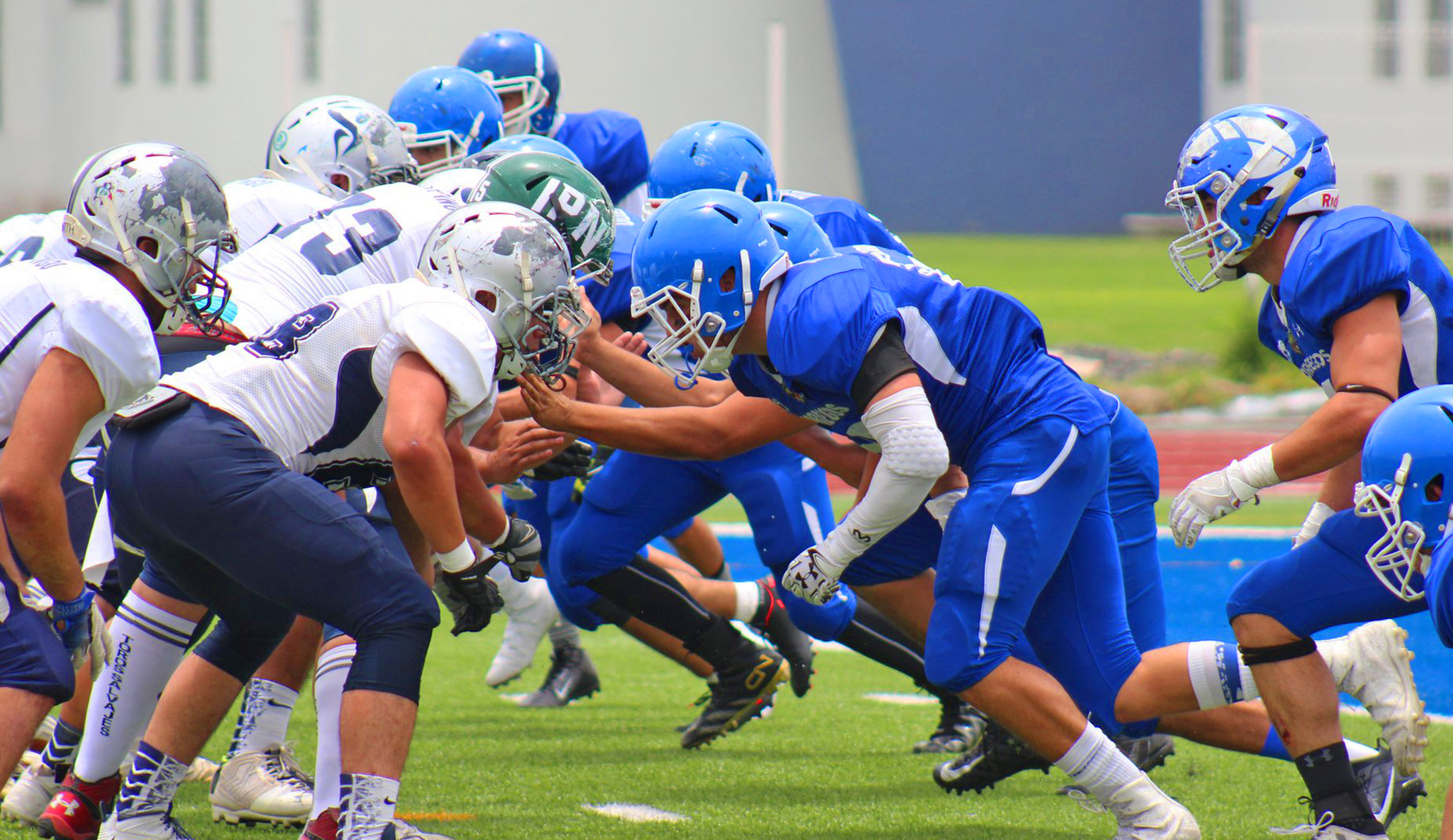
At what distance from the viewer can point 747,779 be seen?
4086 millimetres

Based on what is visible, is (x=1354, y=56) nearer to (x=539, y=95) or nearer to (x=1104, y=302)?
(x=1104, y=302)

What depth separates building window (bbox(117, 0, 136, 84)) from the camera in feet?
80.9

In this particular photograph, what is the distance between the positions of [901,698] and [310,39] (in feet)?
61.9

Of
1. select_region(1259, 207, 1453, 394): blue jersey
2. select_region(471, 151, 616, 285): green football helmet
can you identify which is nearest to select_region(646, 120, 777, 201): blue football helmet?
select_region(471, 151, 616, 285): green football helmet

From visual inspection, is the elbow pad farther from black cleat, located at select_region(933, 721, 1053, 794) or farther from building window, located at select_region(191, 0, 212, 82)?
building window, located at select_region(191, 0, 212, 82)

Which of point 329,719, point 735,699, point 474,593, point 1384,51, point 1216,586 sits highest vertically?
point 1384,51

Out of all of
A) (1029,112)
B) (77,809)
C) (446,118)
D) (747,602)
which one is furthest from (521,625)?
(1029,112)

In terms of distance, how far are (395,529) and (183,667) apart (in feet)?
1.82

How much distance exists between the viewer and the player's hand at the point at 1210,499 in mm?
3352

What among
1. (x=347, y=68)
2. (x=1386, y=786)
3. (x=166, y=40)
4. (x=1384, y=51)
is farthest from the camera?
(x=166, y=40)

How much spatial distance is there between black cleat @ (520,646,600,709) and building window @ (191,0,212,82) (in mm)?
20204

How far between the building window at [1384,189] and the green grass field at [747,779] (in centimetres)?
1296

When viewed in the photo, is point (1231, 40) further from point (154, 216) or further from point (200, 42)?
point (154, 216)

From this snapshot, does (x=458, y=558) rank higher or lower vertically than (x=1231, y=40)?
lower
